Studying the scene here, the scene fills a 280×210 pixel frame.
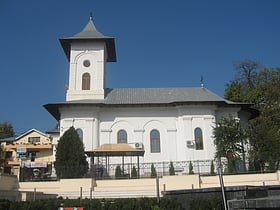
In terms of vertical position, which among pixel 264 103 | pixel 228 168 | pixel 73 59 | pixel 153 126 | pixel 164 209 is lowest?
pixel 164 209

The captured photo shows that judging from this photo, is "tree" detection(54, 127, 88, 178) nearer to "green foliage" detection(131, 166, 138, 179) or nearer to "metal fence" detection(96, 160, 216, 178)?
"metal fence" detection(96, 160, 216, 178)

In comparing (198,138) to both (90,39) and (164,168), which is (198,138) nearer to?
(164,168)

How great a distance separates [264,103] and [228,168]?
14.6 metres

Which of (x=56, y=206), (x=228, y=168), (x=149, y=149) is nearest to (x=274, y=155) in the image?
(x=228, y=168)

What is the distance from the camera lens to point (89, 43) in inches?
1404

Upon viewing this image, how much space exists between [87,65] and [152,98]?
7509 mm

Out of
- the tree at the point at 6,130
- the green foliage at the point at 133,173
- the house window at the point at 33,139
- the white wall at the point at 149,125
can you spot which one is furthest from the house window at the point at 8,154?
the green foliage at the point at 133,173

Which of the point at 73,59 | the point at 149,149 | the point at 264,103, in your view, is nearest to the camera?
the point at 149,149

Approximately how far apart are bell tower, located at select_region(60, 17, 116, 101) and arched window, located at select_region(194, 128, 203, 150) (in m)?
9.63

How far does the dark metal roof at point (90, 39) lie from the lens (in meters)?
35.2

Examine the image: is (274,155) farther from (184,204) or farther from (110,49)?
(110,49)

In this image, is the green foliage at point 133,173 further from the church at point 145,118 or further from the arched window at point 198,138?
the arched window at point 198,138

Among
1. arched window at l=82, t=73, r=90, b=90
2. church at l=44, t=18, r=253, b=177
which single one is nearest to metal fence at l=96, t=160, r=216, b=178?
church at l=44, t=18, r=253, b=177

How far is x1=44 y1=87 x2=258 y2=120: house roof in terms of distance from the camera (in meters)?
31.6
